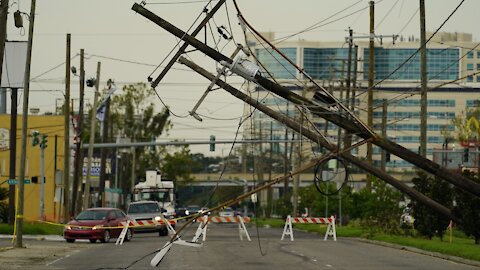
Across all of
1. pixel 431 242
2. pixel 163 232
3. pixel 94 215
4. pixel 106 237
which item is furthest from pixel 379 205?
pixel 94 215

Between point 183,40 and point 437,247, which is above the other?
point 183,40

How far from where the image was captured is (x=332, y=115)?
92.8 feet

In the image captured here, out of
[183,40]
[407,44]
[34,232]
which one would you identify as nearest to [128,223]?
[34,232]

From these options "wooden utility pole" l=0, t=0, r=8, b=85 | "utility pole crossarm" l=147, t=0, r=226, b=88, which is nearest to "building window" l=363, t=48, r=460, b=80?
"wooden utility pole" l=0, t=0, r=8, b=85

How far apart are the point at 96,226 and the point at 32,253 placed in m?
10.9

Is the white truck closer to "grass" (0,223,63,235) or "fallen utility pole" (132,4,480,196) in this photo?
"grass" (0,223,63,235)

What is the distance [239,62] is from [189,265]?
20.1 ft

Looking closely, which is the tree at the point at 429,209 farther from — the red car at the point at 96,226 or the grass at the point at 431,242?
the red car at the point at 96,226

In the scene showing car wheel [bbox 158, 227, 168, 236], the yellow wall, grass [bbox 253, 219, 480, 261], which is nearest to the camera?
grass [bbox 253, 219, 480, 261]

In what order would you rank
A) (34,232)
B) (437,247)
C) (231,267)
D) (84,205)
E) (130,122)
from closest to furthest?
(231,267) → (437,247) → (34,232) → (84,205) → (130,122)

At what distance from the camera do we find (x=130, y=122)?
102000mm

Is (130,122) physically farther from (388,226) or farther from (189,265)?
(189,265)

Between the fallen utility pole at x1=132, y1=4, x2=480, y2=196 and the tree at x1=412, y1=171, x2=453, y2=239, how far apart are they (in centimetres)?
1507

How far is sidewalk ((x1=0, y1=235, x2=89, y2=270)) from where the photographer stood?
30188mm
